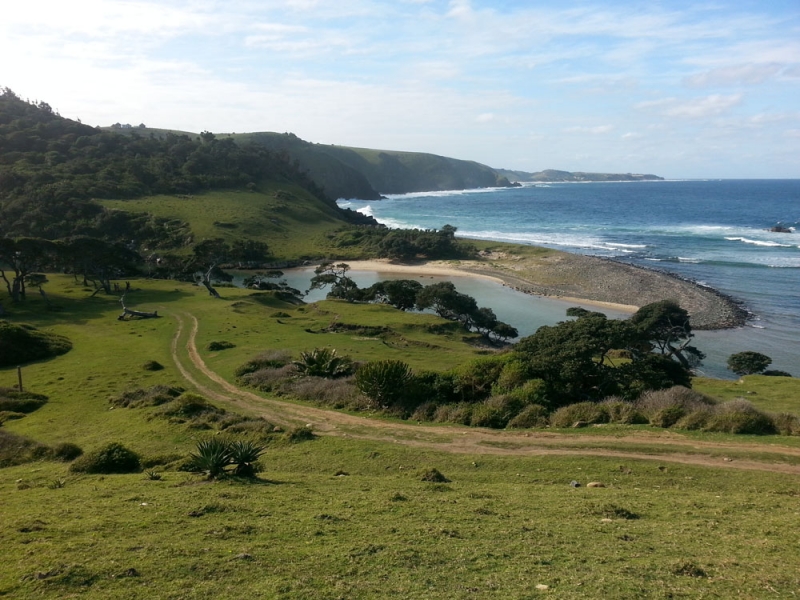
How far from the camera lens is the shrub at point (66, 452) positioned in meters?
16.2

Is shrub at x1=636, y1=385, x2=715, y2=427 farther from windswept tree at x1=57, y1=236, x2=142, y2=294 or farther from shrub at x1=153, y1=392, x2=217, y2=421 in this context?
windswept tree at x1=57, y1=236, x2=142, y2=294

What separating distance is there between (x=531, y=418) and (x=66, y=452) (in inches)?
586

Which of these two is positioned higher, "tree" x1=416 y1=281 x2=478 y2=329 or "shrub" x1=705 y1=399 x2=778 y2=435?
"shrub" x1=705 y1=399 x2=778 y2=435

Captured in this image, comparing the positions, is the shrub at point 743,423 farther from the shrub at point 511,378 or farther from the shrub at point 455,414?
the shrub at point 455,414

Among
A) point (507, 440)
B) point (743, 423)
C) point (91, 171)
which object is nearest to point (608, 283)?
point (743, 423)

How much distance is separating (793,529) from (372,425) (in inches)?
508

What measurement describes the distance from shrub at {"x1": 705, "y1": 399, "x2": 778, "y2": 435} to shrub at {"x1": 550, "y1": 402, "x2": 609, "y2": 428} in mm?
3239

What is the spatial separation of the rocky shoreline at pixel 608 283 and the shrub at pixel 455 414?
38.1 meters

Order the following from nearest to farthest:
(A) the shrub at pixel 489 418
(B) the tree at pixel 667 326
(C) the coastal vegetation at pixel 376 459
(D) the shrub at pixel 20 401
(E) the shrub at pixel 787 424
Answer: (C) the coastal vegetation at pixel 376 459
(E) the shrub at pixel 787 424
(A) the shrub at pixel 489 418
(D) the shrub at pixel 20 401
(B) the tree at pixel 667 326

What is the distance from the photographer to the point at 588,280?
7225cm

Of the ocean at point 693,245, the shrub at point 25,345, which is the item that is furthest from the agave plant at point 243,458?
the ocean at point 693,245

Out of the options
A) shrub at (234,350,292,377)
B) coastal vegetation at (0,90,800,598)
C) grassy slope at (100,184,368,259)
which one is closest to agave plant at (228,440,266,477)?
coastal vegetation at (0,90,800,598)

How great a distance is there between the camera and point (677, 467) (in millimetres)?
14523

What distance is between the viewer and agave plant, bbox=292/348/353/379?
26.1 metres
